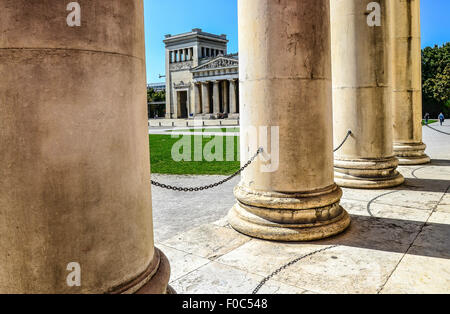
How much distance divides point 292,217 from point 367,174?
4.48 meters

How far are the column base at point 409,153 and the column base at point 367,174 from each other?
4.09 metres

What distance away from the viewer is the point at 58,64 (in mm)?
2654

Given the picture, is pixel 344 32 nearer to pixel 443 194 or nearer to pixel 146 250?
pixel 443 194

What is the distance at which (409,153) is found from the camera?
1377 centimetres

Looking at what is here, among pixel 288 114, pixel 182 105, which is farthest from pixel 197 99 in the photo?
pixel 288 114

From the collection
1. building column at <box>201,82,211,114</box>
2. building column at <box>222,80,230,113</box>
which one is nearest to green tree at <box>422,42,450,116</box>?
building column at <box>222,80,230,113</box>

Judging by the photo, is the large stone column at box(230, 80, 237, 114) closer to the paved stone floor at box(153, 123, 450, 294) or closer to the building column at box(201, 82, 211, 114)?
the building column at box(201, 82, 211, 114)

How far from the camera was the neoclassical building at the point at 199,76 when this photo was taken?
113256mm

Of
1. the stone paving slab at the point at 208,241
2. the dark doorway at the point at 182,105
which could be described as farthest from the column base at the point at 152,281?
the dark doorway at the point at 182,105

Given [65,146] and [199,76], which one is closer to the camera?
[65,146]

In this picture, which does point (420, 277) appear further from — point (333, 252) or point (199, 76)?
point (199, 76)

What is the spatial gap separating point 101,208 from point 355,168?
27.3ft

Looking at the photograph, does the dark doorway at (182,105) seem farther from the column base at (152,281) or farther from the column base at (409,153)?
the column base at (152,281)

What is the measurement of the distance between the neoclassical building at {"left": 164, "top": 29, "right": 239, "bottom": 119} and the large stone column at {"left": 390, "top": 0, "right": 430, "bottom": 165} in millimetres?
96563
